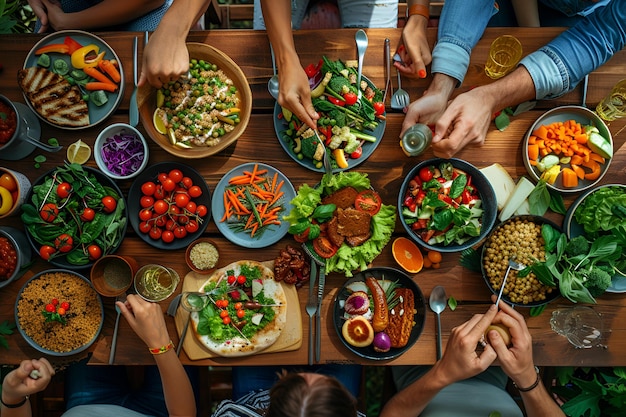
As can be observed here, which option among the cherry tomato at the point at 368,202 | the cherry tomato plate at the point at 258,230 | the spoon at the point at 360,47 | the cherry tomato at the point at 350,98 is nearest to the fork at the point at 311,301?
the cherry tomato plate at the point at 258,230

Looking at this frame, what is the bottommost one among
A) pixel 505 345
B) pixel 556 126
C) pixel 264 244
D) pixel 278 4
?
pixel 505 345

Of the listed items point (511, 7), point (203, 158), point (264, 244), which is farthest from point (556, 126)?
point (203, 158)

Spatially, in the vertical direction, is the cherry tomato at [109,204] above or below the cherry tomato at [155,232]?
above

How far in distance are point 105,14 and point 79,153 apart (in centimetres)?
72

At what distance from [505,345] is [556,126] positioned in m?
1.05

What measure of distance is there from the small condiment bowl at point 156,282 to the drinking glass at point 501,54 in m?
1.82

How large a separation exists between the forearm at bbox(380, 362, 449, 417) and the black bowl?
55 centimetres

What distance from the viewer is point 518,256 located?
2059mm

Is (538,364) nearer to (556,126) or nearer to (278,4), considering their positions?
(556,126)

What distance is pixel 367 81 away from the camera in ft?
7.14

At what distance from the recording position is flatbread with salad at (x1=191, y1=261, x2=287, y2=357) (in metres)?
2.14

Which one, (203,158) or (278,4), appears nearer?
(278,4)

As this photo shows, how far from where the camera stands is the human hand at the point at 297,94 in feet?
6.56

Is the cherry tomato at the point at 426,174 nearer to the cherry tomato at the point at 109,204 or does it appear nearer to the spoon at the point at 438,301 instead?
the spoon at the point at 438,301
